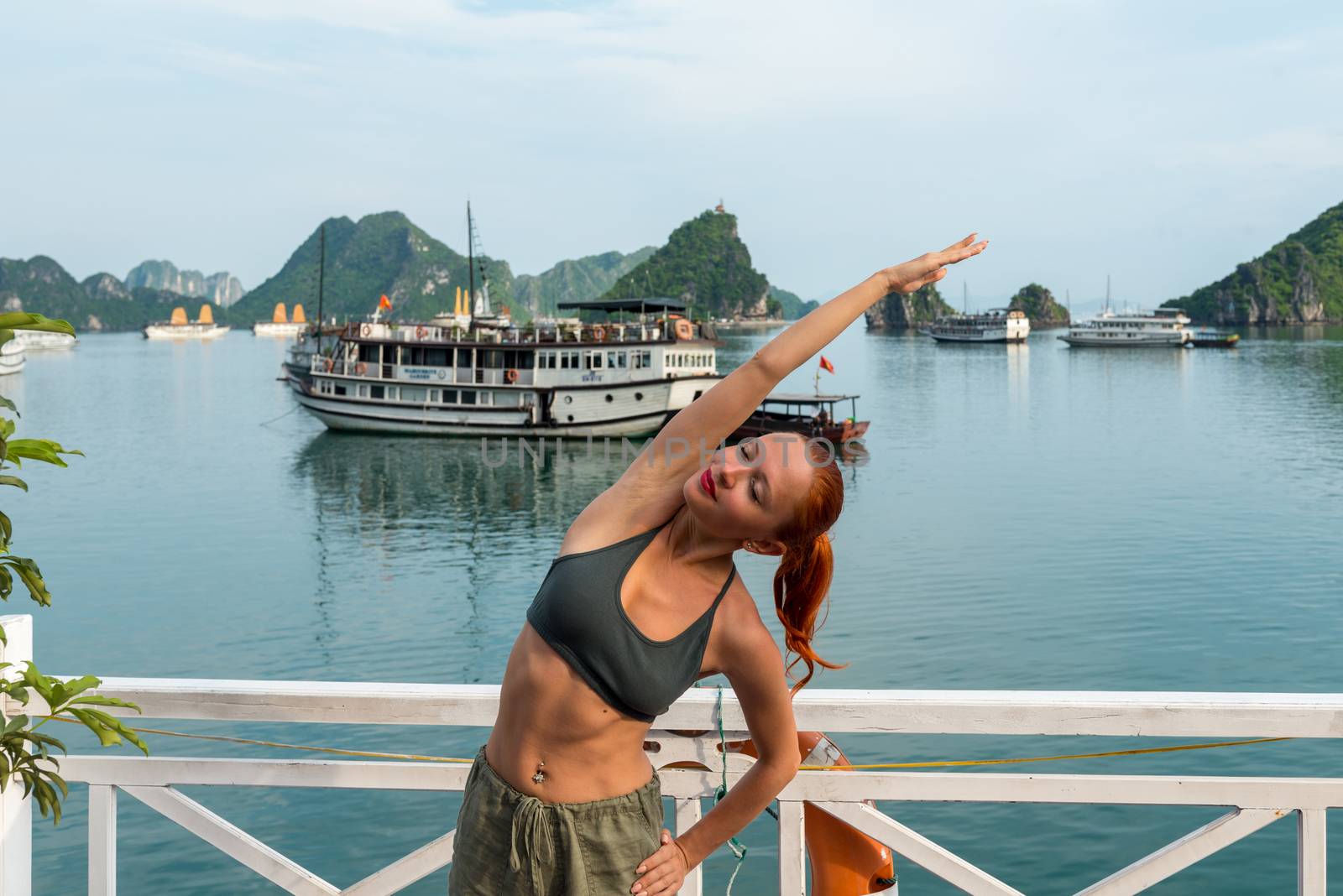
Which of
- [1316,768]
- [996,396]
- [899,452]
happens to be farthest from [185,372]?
[1316,768]

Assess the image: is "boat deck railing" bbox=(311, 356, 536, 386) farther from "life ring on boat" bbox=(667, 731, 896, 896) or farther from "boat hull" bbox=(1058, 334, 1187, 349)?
"boat hull" bbox=(1058, 334, 1187, 349)

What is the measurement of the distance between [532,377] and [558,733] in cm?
4313

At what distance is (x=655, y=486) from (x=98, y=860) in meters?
1.87

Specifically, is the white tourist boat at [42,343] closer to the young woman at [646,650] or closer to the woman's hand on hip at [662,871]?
the young woman at [646,650]

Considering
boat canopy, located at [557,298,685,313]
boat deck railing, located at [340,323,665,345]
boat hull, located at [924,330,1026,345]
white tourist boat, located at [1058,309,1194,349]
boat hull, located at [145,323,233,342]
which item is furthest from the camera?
boat hull, located at [145,323,233,342]

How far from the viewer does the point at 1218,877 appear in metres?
10.2

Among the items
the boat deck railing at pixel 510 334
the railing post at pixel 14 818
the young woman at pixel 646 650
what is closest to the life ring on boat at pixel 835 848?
the young woman at pixel 646 650

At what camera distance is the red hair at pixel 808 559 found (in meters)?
2.04

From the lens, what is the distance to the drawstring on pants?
2.08m

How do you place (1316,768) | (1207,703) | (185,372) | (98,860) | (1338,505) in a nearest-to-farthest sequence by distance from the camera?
(1207,703), (98,860), (1316,768), (1338,505), (185,372)

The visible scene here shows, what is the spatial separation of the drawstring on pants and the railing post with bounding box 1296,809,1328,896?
5.73ft

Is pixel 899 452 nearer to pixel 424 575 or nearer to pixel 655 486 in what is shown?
pixel 424 575

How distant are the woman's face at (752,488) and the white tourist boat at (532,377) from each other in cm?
4176

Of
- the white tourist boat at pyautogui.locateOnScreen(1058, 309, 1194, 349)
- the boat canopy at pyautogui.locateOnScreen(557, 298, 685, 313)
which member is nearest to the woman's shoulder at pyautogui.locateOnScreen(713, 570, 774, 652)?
the boat canopy at pyautogui.locateOnScreen(557, 298, 685, 313)
